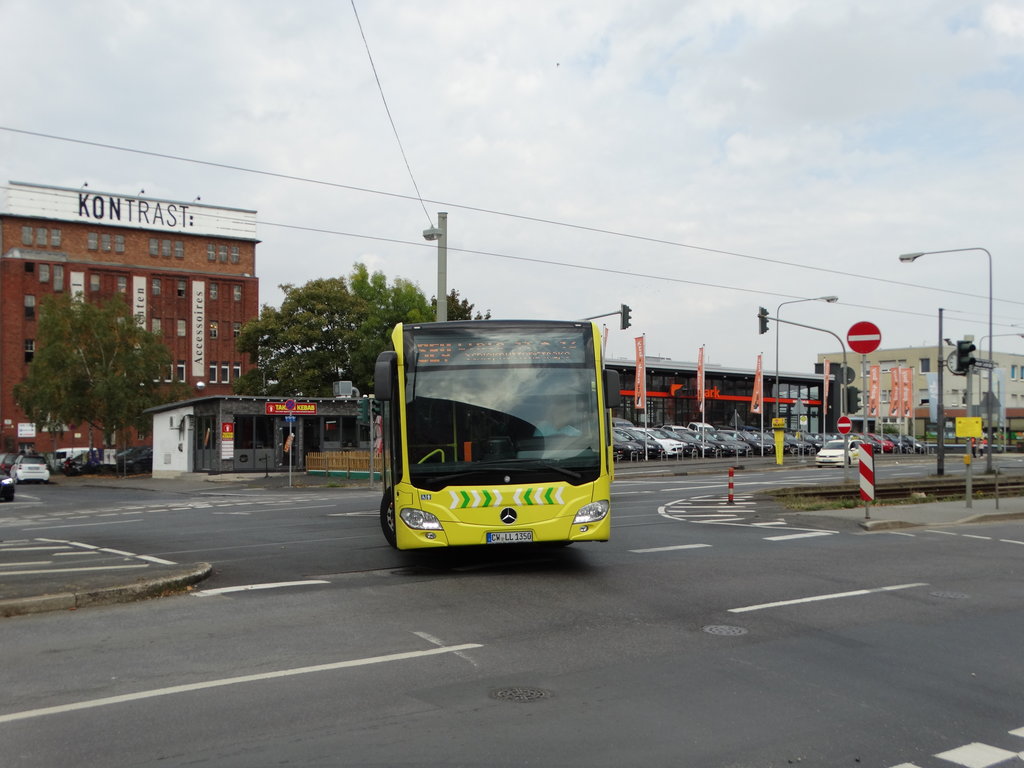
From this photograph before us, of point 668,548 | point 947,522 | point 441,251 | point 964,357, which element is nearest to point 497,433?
point 668,548

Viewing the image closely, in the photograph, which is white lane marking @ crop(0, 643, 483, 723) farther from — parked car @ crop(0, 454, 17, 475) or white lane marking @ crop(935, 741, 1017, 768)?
parked car @ crop(0, 454, 17, 475)

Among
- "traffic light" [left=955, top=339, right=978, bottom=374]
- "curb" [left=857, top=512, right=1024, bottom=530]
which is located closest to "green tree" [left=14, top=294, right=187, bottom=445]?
"traffic light" [left=955, top=339, right=978, bottom=374]

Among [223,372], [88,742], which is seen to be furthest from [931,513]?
[223,372]

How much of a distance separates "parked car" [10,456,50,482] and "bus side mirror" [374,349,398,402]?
42295 millimetres

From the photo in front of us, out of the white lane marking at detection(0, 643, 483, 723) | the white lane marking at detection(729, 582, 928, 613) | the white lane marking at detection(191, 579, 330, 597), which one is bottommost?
the white lane marking at detection(191, 579, 330, 597)

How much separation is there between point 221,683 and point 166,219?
8298 cm

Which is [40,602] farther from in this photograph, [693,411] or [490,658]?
[693,411]

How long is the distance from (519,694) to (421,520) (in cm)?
478

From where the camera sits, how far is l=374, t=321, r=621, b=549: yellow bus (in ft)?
34.9

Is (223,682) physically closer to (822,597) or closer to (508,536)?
(508,536)

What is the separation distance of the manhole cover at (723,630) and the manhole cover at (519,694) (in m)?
2.35

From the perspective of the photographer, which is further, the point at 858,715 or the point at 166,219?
the point at 166,219

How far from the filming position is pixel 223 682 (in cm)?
628

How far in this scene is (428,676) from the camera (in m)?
6.44
